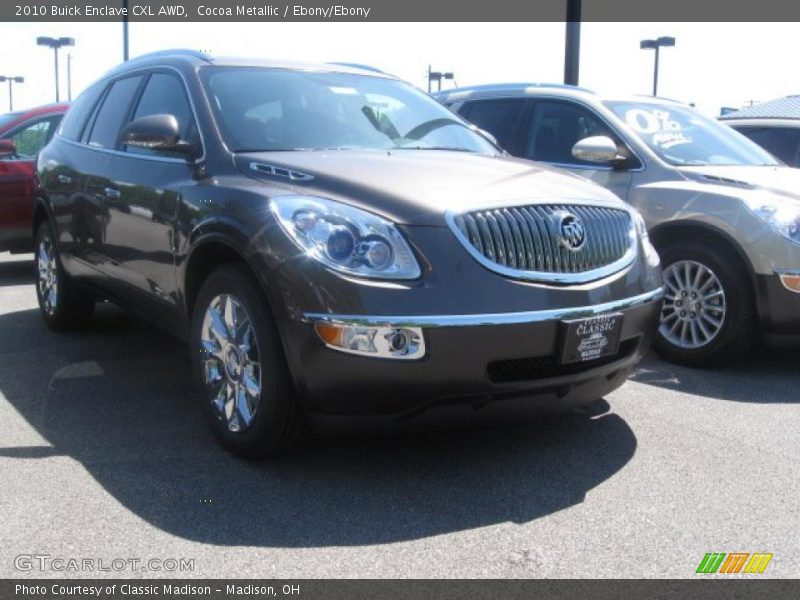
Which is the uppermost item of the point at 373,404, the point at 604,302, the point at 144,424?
the point at 604,302

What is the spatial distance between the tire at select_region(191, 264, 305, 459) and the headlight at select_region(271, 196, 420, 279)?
0.33m

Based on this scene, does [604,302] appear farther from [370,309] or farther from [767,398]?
[767,398]

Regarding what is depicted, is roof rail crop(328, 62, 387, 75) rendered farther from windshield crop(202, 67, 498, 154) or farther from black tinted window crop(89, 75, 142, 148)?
black tinted window crop(89, 75, 142, 148)

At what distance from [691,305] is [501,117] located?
2.25 meters

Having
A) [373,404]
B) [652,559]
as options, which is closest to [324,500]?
[373,404]

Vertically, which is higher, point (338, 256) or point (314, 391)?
point (338, 256)

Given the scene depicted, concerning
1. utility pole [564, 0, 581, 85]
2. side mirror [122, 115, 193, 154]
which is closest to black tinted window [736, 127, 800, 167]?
utility pole [564, 0, 581, 85]

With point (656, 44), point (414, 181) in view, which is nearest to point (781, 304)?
point (414, 181)

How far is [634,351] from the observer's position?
417 cm

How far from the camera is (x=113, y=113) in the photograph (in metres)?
5.76

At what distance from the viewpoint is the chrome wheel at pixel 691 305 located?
5738mm

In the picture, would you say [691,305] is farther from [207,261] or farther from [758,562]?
[207,261]
